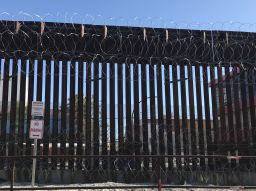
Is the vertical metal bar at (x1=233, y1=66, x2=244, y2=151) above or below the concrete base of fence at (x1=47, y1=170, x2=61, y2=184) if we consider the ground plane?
above

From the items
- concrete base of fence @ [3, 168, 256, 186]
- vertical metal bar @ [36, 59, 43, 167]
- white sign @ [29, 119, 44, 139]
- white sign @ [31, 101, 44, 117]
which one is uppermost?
vertical metal bar @ [36, 59, 43, 167]

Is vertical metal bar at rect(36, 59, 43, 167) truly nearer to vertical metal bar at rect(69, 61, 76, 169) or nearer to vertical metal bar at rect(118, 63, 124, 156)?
vertical metal bar at rect(69, 61, 76, 169)

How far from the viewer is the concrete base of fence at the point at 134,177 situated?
11.7 m

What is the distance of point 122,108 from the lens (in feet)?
40.4

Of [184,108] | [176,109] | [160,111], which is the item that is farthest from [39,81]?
[184,108]

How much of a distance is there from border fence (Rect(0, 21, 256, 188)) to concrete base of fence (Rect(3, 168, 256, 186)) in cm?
2

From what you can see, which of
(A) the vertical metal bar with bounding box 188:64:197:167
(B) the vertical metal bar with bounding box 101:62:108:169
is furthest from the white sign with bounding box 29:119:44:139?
(A) the vertical metal bar with bounding box 188:64:197:167

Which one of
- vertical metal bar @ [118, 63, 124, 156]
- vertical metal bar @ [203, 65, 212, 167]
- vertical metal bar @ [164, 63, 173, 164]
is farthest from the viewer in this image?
vertical metal bar @ [203, 65, 212, 167]

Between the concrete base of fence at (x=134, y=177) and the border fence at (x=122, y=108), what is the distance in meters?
0.02

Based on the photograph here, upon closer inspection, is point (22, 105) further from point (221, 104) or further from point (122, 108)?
point (221, 104)

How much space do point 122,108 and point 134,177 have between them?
167 cm

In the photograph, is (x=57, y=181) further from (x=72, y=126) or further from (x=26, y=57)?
(x=26, y=57)

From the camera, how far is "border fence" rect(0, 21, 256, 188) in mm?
11914

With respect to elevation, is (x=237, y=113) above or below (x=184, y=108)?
below
